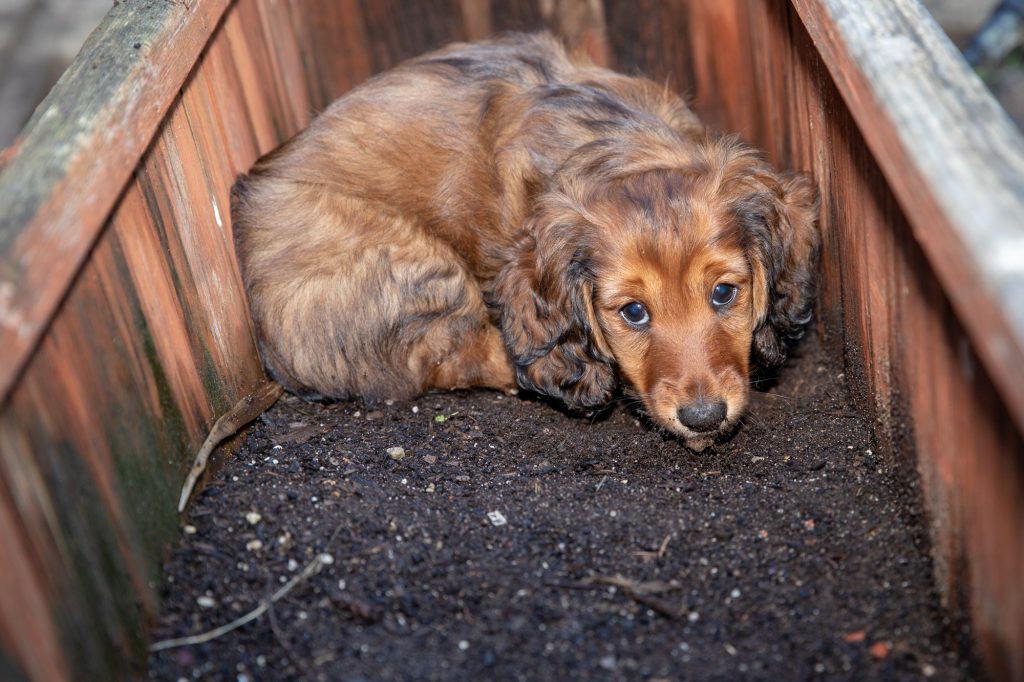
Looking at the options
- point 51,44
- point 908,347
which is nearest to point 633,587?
point 908,347

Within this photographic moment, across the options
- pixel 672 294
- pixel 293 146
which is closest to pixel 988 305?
pixel 672 294

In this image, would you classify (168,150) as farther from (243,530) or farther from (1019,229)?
(1019,229)

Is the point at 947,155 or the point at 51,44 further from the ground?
the point at 947,155

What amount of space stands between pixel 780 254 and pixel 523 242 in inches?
29.8

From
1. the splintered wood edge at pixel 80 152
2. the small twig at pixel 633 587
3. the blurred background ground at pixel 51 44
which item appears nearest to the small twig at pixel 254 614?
the small twig at pixel 633 587

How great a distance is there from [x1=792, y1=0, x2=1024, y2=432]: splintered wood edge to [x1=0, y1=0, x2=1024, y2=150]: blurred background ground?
3.41 meters

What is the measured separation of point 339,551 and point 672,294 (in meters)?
1.12

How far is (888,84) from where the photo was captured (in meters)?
2.12

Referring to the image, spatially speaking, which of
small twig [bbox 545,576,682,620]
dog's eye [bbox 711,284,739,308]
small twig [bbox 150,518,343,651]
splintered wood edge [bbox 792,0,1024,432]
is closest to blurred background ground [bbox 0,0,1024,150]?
dog's eye [bbox 711,284,739,308]

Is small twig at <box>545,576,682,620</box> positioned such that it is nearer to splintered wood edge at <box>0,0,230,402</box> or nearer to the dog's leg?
the dog's leg

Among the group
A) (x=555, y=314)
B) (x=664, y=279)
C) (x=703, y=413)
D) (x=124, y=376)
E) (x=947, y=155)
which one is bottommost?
(x=703, y=413)

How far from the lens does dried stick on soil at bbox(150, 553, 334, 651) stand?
7.73 ft

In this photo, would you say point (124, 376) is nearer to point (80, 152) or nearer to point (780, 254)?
point (80, 152)

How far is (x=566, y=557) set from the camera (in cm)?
259
